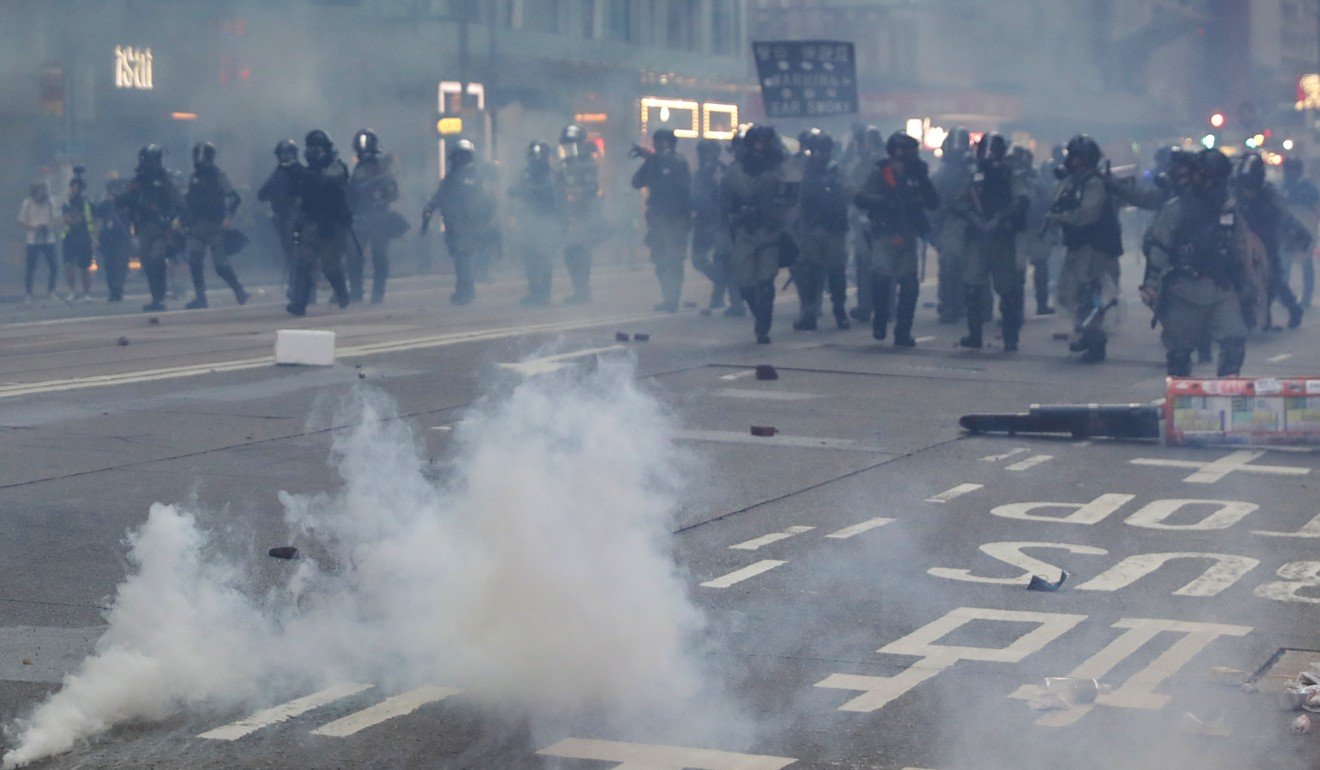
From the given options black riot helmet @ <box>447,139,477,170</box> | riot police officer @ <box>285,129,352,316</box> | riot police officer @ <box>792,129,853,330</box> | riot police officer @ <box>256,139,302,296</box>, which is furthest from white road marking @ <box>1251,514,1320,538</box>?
black riot helmet @ <box>447,139,477,170</box>

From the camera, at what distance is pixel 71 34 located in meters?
24.1

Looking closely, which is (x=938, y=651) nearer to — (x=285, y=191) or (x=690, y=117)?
(x=285, y=191)

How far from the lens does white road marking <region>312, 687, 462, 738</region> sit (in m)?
4.62

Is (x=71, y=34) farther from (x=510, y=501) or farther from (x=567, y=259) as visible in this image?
(x=510, y=501)

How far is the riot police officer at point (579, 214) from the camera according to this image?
19.4 metres

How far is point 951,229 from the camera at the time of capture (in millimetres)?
16750

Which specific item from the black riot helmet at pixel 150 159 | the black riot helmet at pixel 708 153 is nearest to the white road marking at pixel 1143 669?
the black riot helmet at pixel 708 153

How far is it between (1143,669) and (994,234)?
945 centimetres

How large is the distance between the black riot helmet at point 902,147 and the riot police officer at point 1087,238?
4.32 ft

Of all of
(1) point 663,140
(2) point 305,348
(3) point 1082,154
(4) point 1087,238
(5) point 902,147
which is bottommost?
(2) point 305,348

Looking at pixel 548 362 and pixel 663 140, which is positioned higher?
Answer: pixel 663 140

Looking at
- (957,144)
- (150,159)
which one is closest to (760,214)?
(957,144)

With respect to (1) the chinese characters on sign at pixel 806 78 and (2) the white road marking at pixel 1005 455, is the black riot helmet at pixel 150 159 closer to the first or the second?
(1) the chinese characters on sign at pixel 806 78

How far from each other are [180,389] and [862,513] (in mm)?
5405
